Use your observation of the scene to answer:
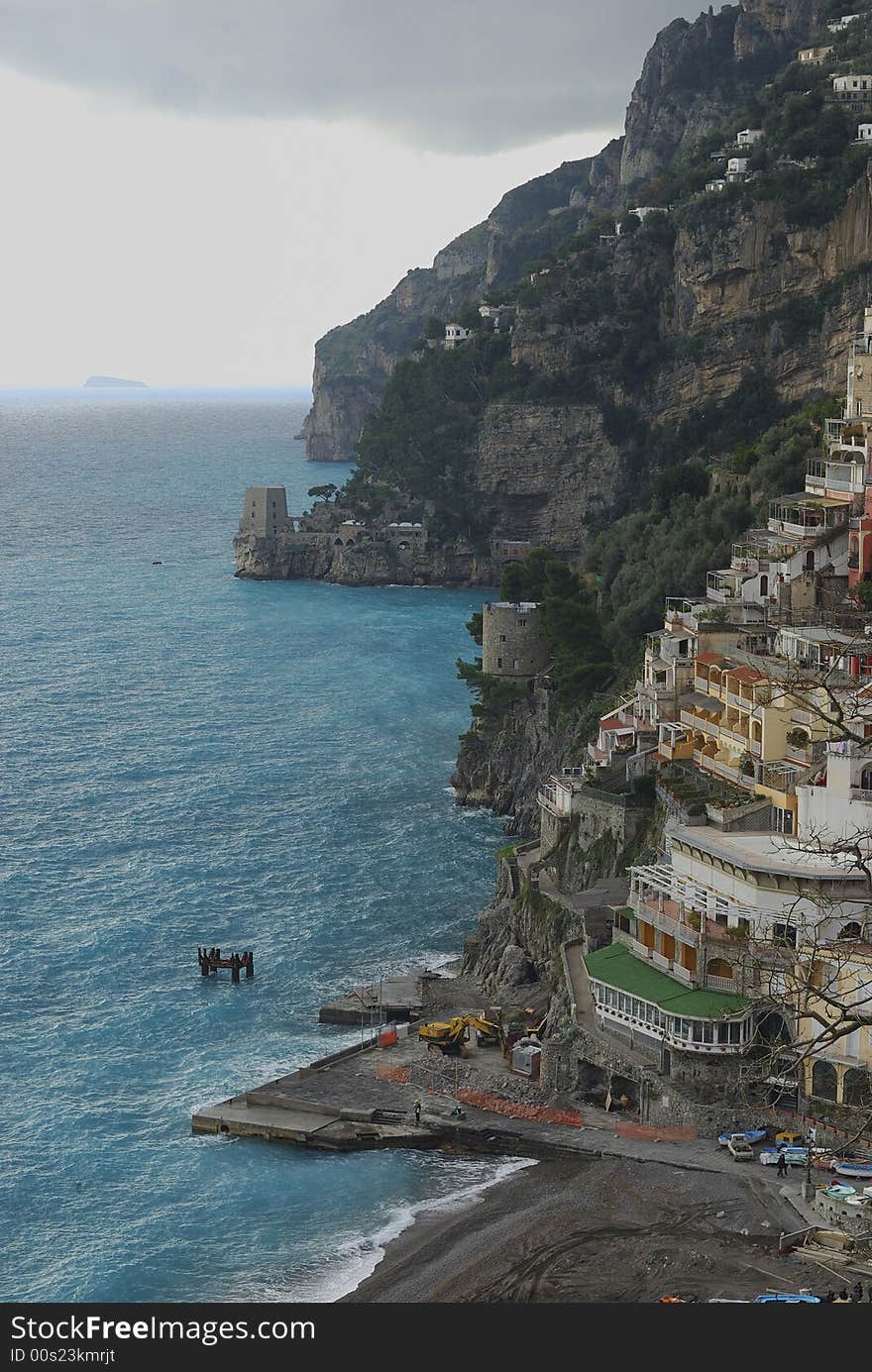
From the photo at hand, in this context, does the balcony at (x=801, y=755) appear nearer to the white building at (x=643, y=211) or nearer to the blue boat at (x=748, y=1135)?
the blue boat at (x=748, y=1135)

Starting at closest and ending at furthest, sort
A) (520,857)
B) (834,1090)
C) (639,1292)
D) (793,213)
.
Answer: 1. (639,1292)
2. (834,1090)
3. (520,857)
4. (793,213)

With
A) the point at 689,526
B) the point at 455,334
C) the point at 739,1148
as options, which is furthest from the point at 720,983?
the point at 455,334

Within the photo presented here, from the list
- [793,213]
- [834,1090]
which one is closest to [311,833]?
[834,1090]

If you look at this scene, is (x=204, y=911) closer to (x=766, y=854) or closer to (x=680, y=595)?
(x=680, y=595)

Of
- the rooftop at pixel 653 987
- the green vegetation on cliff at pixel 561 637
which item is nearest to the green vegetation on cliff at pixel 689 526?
the green vegetation on cliff at pixel 561 637

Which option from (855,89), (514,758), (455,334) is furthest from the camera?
(455,334)

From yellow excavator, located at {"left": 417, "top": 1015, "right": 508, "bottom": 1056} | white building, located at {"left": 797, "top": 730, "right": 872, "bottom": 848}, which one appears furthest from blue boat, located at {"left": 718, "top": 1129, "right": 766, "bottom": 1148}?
yellow excavator, located at {"left": 417, "top": 1015, "right": 508, "bottom": 1056}

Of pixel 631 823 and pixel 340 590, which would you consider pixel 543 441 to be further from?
pixel 631 823

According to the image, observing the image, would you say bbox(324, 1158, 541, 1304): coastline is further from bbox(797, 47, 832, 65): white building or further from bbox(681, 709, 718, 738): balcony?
bbox(797, 47, 832, 65): white building
